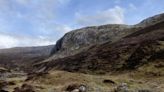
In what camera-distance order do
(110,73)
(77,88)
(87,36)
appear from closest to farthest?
(77,88)
(110,73)
(87,36)

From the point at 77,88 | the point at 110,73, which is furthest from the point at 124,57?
the point at 77,88

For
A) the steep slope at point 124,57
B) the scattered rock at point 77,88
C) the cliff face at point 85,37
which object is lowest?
the scattered rock at point 77,88

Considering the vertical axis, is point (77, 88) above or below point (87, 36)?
below

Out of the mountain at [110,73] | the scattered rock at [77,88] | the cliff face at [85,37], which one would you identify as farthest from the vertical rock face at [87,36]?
the scattered rock at [77,88]

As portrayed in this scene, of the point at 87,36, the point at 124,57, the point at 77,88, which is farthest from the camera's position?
the point at 87,36

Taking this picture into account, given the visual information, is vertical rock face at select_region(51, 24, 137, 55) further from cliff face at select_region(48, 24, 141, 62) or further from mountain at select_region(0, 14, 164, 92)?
mountain at select_region(0, 14, 164, 92)

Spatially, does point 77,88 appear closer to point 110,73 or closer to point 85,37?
point 110,73

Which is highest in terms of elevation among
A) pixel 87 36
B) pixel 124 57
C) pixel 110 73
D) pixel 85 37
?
pixel 87 36

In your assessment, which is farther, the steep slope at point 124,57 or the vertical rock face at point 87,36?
the vertical rock face at point 87,36

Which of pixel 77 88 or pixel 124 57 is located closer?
pixel 77 88

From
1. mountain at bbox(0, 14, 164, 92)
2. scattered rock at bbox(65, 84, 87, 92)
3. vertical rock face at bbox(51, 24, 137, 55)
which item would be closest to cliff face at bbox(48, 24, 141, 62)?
vertical rock face at bbox(51, 24, 137, 55)

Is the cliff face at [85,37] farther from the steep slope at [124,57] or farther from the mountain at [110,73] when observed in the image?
the steep slope at [124,57]

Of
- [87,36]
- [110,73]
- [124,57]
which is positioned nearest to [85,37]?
[87,36]

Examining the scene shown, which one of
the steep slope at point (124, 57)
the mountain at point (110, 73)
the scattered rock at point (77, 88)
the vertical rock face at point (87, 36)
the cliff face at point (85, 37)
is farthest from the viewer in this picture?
the vertical rock face at point (87, 36)
